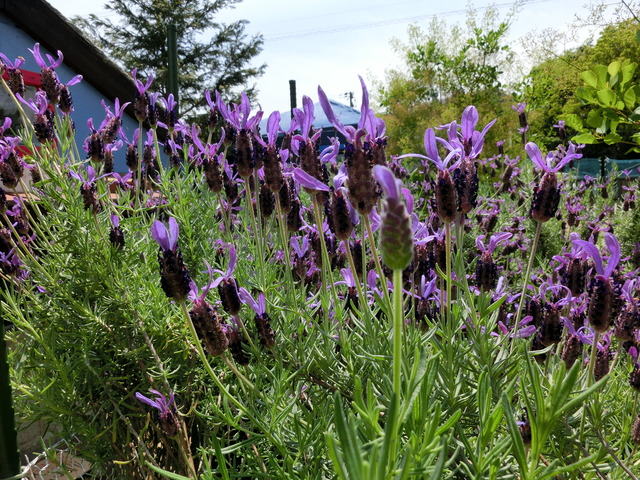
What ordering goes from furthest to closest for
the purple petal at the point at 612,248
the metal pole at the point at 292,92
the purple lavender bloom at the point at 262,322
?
the metal pole at the point at 292,92 → the purple lavender bloom at the point at 262,322 → the purple petal at the point at 612,248

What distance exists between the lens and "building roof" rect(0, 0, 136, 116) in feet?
14.2

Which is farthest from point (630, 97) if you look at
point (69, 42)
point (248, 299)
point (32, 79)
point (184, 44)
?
point (184, 44)

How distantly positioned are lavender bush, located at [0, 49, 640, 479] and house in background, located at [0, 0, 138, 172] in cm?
311

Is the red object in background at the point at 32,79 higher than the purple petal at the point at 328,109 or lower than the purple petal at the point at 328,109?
higher

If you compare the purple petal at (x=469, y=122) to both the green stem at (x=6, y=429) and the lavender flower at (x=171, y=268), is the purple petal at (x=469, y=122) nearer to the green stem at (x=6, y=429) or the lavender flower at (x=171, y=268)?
the lavender flower at (x=171, y=268)

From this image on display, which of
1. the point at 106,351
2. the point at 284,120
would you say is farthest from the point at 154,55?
the point at 106,351

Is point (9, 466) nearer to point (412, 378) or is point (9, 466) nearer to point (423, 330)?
point (412, 378)

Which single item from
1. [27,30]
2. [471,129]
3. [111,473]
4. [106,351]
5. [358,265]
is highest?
[27,30]

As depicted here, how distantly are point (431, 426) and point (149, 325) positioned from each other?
0.94 meters

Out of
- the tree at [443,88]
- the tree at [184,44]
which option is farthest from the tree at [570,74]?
the tree at [184,44]

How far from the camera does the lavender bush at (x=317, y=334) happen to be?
0.71m

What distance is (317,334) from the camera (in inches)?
49.6

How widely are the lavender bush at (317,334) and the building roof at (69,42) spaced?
3303 mm

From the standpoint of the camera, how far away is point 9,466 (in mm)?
535
